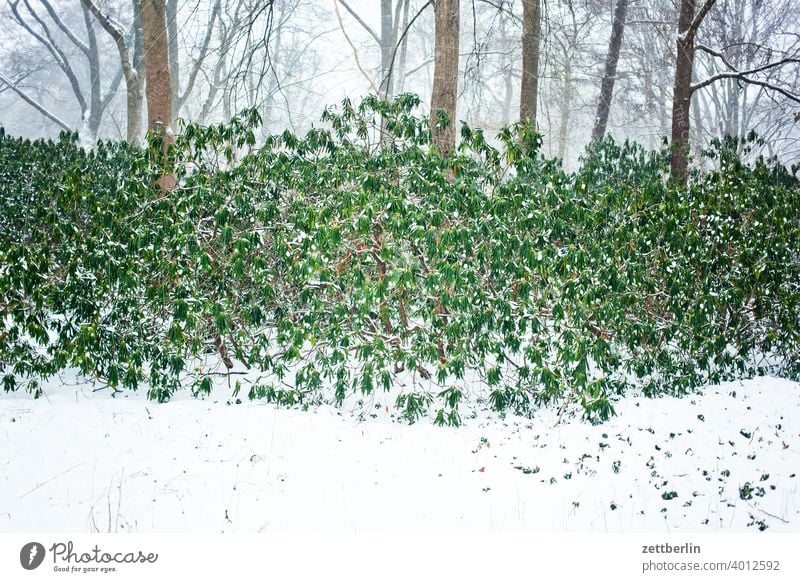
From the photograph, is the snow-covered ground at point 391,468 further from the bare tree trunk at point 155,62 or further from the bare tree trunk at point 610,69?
the bare tree trunk at point 610,69

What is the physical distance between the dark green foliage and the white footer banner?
4.68ft

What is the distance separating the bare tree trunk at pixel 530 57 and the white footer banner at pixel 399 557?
7109 mm

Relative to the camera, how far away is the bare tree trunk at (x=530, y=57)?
9.26 m

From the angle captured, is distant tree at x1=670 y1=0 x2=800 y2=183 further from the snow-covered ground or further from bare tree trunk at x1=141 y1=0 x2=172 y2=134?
bare tree trunk at x1=141 y1=0 x2=172 y2=134

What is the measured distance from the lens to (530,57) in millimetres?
9305

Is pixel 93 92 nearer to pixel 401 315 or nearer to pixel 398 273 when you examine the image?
pixel 401 315

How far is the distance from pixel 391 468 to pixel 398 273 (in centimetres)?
140

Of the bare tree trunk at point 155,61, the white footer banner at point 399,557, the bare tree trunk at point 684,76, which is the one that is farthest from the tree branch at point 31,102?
the white footer banner at point 399,557

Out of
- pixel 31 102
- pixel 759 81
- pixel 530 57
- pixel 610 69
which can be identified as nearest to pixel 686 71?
pixel 759 81

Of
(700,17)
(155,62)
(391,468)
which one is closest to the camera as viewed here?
(391,468)

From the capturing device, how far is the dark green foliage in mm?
4809

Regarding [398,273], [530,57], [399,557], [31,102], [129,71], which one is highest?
[31,102]

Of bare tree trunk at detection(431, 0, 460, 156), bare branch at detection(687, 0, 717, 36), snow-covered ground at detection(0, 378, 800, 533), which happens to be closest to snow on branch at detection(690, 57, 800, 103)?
bare branch at detection(687, 0, 717, 36)

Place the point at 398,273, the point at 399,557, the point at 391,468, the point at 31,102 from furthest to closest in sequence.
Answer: the point at 31,102 < the point at 398,273 < the point at 391,468 < the point at 399,557
